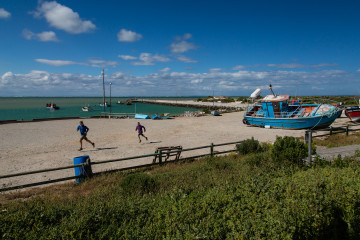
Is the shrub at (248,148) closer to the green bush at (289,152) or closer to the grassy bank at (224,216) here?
the green bush at (289,152)

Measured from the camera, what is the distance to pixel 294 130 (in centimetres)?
2203

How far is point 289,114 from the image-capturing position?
23.7 meters

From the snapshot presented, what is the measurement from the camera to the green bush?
7930mm

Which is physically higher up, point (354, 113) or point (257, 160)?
point (354, 113)

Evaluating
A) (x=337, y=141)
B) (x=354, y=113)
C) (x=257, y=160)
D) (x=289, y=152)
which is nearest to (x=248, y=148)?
(x=257, y=160)

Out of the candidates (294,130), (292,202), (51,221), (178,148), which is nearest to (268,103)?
(294,130)

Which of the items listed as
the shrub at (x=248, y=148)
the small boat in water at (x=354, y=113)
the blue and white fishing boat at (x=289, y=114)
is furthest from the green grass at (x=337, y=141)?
the small boat in water at (x=354, y=113)

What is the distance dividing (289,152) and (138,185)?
222 inches

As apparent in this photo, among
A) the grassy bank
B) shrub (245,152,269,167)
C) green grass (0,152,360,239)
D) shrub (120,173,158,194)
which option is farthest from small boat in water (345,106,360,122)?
shrub (120,173,158,194)

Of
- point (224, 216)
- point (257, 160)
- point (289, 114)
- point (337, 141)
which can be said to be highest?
point (289, 114)

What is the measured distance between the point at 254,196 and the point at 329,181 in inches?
62.3

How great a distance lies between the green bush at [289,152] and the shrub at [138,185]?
486 cm

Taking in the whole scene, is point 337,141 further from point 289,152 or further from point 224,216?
point 224,216

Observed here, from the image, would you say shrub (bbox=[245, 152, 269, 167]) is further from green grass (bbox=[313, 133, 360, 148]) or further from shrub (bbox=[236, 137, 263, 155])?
green grass (bbox=[313, 133, 360, 148])
